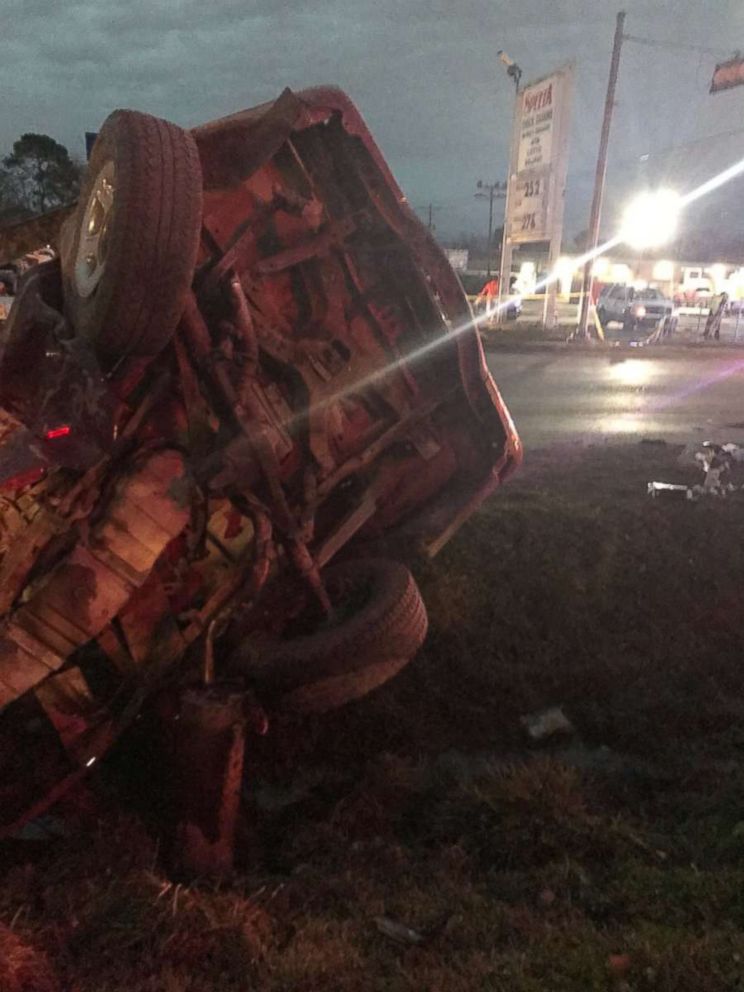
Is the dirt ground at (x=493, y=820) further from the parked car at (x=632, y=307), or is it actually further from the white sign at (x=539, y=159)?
the parked car at (x=632, y=307)

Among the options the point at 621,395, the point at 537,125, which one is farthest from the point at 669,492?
the point at 537,125

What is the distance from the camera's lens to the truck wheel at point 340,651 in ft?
11.4

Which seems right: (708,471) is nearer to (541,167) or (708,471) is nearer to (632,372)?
(632,372)

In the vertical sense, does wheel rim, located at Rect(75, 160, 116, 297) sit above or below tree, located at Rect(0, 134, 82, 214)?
above

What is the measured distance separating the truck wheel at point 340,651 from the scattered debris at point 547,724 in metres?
1.17

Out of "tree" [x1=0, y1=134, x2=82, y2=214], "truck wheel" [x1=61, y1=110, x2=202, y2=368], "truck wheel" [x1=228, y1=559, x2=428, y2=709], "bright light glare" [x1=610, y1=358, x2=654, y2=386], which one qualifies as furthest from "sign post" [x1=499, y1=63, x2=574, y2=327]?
"truck wheel" [x1=61, y1=110, x2=202, y2=368]

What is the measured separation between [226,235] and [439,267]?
40.1 inches

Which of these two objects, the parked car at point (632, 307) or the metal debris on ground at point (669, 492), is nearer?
the metal debris on ground at point (669, 492)

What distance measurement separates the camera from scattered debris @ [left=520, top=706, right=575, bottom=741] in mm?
4578

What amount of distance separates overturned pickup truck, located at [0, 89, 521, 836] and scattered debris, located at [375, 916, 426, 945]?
912 mm

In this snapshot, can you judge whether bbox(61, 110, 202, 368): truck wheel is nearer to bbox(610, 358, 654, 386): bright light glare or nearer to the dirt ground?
the dirt ground

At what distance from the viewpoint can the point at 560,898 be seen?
2.95 metres

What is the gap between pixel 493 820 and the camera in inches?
140

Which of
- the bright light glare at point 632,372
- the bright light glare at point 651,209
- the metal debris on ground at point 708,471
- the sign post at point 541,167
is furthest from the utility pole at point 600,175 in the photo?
the metal debris on ground at point 708,471
